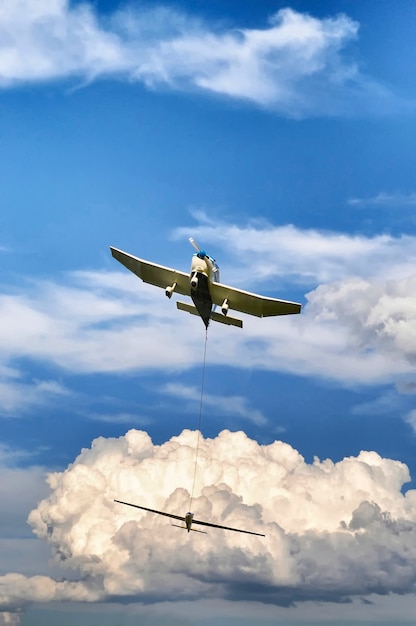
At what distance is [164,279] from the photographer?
92.0 meters

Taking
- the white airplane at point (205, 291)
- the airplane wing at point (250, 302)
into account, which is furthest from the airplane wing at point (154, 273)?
the airplane wing at point (250, 302)

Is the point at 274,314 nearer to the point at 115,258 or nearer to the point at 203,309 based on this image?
the point at 203,309

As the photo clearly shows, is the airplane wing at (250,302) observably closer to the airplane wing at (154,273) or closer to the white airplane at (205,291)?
the white airplane at (205,291)

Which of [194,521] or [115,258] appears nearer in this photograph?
[194,521]

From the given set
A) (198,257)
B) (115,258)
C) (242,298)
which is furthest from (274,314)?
(115,258)

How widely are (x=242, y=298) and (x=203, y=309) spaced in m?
4.52

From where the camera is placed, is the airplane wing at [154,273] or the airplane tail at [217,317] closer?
the airplane wing at [154,273]

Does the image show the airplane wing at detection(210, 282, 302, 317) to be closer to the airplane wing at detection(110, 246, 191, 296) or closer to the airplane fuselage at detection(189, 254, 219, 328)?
the airplane fuselage at detection(189, 254, 219, 328)

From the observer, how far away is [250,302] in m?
91.6


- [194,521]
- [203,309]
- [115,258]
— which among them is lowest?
[194,521]

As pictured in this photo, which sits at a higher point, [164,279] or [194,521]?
[164,279]

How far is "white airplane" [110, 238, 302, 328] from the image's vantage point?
Answer: 289 ft

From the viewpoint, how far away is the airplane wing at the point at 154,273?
90.8m

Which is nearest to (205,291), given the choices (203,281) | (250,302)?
(203,281)
